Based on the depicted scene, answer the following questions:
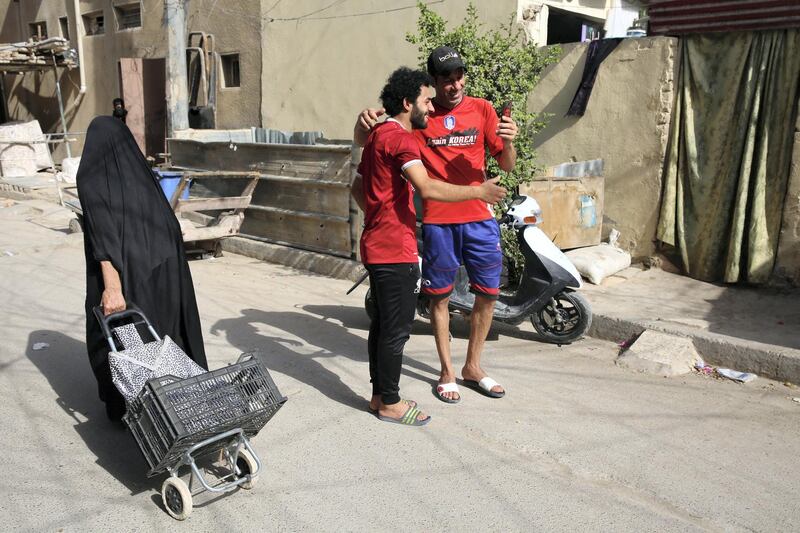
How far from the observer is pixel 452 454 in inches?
140

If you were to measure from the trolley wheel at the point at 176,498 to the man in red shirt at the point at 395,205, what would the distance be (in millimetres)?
1280

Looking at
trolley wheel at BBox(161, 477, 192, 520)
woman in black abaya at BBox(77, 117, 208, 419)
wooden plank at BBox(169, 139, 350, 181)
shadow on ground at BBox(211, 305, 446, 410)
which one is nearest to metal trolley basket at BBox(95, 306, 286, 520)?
trolley wheel at BBox(161, 477, 192, 520)

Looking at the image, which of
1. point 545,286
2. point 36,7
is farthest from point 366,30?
point 36,7

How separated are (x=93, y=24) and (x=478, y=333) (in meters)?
16.7

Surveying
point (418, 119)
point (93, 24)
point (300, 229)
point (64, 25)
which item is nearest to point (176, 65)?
point (93, 24)

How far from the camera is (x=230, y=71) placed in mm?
14070

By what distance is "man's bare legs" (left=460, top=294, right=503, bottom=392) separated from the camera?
435cm

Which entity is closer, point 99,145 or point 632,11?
point 99,145

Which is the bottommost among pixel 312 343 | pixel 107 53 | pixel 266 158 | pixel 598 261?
pixel 312 343

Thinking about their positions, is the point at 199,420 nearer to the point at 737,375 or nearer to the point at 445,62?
the point at 445,62

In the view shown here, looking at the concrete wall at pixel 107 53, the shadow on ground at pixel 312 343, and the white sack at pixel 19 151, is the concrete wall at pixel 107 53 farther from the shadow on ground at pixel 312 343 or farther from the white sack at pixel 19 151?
the shadow on ground at pixel 312 343

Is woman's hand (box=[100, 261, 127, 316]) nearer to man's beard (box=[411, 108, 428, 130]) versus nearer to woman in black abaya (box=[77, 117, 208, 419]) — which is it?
woman in black abaya (box=[77, 117, 208, 419])

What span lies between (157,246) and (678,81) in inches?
226

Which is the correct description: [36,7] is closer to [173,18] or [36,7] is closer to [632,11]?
[173,18]
